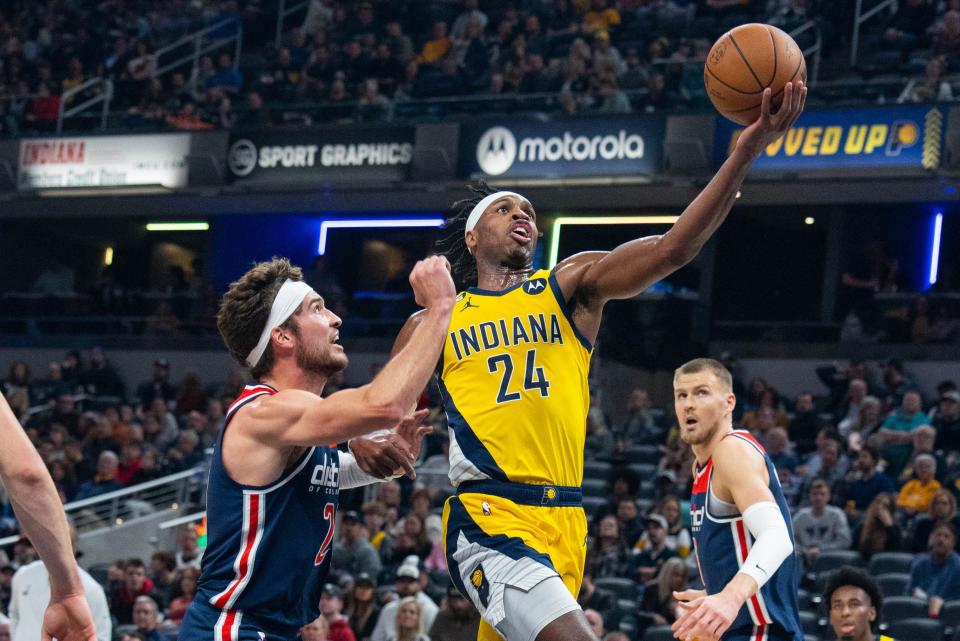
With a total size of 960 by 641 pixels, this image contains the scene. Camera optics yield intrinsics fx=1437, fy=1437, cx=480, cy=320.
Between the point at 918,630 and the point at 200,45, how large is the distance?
17.8 m

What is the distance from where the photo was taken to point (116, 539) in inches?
712

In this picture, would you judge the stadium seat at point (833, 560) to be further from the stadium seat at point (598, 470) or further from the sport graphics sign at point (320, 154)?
the sport graphics sign at point (320, 154)

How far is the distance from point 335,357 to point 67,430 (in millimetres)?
16134

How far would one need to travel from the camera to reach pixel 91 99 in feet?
77.4

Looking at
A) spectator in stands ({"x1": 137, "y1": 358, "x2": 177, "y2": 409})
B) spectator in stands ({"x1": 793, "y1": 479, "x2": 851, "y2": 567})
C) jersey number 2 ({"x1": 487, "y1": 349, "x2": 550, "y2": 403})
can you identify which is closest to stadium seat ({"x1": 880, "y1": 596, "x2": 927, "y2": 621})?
spectator in stands ({"x1": 793, "y1": 479, "x2": 851, "y2": 567})

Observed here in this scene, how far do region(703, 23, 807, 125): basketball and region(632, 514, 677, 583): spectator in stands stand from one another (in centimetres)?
714


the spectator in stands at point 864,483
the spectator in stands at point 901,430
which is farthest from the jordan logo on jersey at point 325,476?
the spectator in stands at point 901,430

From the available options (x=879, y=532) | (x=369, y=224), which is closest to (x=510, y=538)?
(x=879, y=532)

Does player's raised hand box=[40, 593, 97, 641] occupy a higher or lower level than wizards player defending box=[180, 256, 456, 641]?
lower

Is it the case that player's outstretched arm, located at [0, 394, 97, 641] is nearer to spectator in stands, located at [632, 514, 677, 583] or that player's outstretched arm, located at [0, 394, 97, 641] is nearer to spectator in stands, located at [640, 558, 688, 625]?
spectator in stands, located at [640, 558, 688, 625]

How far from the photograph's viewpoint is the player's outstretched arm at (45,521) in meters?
3.91

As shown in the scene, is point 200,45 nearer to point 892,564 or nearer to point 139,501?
point 139,501

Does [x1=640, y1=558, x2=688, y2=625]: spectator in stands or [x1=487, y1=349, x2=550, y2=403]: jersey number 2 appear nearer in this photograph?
[x1=487, y1=349, x2=550, y2=403]: jersey number 2

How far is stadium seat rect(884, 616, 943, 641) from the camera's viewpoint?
408 inches
